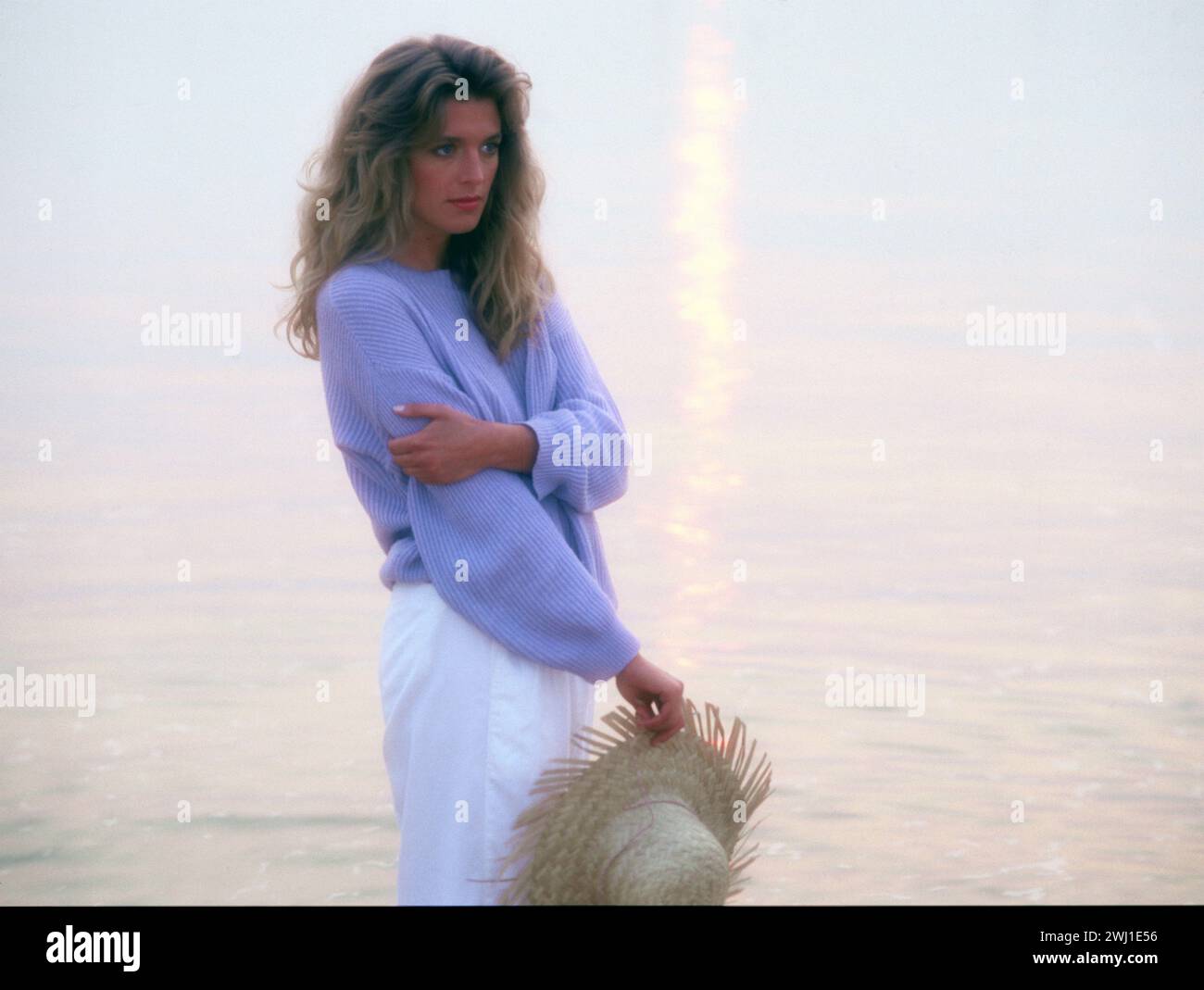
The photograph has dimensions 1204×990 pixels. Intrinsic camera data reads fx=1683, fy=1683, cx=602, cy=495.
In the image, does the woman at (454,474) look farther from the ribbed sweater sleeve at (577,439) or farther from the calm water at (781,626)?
the calm water at (781,626)

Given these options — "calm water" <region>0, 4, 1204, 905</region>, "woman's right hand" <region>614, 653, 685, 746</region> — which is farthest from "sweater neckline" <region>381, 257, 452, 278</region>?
"calm water" <region>0, 4, 1204, 905</region>

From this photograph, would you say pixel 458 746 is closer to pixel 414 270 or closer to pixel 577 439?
pixel 577 439

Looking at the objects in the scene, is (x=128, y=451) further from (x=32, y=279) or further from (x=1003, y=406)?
(x=1003, y=406)

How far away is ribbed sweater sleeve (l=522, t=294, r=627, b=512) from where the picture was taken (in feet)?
6.14

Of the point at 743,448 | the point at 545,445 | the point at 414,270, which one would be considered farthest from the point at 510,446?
the point at 743,448

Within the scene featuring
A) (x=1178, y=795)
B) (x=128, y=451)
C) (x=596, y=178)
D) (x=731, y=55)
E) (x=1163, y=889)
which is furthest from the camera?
(x=731, y=55)

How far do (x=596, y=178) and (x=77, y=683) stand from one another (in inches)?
112

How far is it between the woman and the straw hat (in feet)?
0.08

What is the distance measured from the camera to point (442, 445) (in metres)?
1.82

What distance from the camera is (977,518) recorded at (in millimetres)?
4711

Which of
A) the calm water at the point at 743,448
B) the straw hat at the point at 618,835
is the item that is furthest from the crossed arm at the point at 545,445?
the calm water at the point at 743,448

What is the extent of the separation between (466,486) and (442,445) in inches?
2.2
